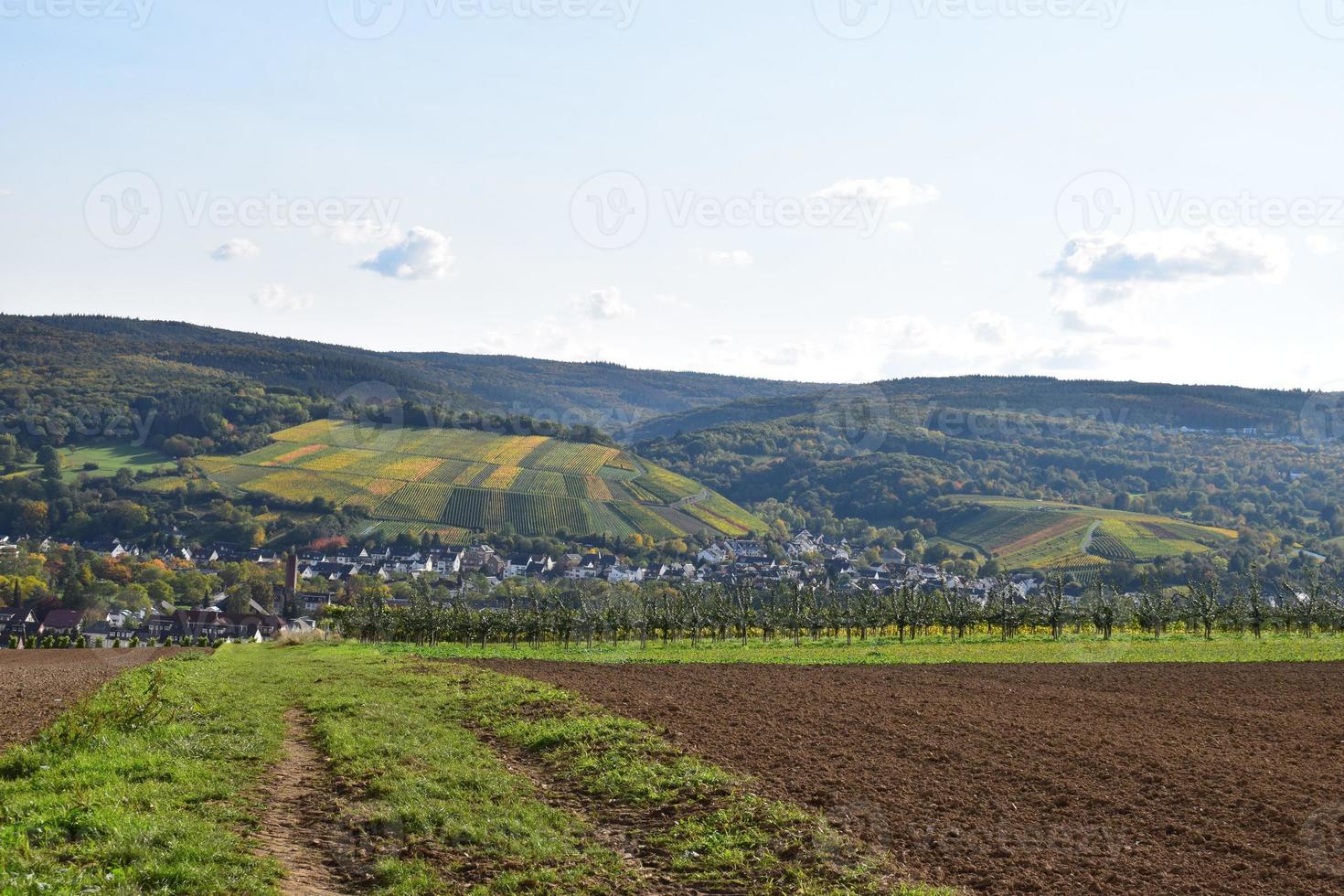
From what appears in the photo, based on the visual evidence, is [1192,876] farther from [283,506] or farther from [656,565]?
[283,506]

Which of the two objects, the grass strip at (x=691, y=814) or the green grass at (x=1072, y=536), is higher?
the grass strip at (x=691, y=814)

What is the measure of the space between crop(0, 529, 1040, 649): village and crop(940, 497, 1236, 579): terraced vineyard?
12.8 meters

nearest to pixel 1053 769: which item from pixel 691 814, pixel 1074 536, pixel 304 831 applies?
pixel 691 814

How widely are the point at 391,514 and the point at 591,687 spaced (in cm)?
14550

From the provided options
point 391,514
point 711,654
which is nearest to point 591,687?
point 711,654

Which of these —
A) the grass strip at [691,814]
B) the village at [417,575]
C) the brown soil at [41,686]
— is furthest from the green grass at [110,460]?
the grass strip at [691,814]

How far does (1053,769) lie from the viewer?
16.7 meters

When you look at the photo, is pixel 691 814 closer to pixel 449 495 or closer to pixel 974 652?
pixel 974 652

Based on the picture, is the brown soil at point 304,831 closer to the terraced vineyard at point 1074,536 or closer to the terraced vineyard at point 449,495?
the terraced vineyard at point 1074,536

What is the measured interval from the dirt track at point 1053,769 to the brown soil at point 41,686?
38.2ft

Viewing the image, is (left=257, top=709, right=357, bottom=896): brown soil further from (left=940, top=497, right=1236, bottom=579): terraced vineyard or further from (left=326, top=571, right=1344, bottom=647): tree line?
(left=940, top=497, right=1236, bottom=579): terraced vineyard

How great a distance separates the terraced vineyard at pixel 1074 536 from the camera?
152 meters

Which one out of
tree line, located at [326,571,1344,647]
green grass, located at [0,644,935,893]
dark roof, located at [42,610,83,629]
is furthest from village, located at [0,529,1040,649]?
green grass, located at [0,644,935,893]

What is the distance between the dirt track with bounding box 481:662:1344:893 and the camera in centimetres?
1166
